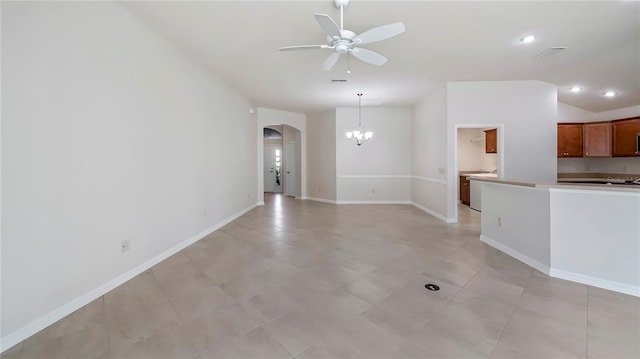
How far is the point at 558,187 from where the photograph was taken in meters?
2.79

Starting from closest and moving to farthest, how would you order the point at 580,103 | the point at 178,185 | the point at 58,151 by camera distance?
the point at 58,151
the point at 178,185
the point at 580,103

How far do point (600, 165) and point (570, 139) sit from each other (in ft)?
3.22

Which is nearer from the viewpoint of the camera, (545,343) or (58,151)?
(545,343)

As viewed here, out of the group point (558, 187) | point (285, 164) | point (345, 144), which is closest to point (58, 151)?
point (558, 187)

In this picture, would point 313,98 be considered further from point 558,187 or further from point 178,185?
point 558,187

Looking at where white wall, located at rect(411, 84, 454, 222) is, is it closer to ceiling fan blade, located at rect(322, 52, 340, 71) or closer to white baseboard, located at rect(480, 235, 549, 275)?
white baseboard, located at rect(480, 235, 549, 275)

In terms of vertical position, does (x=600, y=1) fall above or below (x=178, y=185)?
above

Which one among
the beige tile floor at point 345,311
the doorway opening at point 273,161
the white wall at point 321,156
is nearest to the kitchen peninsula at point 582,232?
the beige tile floor at point 345,311

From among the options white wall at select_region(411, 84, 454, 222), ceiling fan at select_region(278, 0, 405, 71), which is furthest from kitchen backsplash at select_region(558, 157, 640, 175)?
ceiling fan at select_region(278, 0, 405, 71)

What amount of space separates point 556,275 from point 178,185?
4.69 meters

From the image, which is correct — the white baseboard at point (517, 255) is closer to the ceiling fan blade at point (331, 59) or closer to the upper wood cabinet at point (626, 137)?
the ceiling fan blade at point (331, 59)

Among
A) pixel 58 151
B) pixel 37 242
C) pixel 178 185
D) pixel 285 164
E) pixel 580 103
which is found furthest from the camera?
pixel 285 164

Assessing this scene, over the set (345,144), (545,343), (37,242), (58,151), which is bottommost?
(545,343)

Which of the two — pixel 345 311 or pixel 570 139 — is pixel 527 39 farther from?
pixel 570 139
